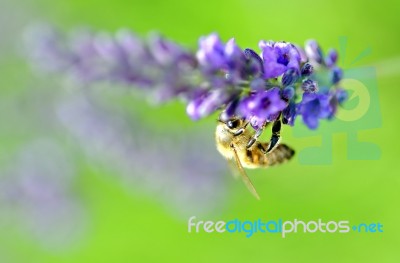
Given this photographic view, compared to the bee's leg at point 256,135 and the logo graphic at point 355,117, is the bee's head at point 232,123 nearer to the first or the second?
the bee's leg at point 256,135

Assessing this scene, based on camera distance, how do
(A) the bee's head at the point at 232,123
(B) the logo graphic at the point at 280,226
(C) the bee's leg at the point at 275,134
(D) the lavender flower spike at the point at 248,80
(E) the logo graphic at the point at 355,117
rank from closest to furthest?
1. (D) the lavender flower spike at the point at 248,80
2. (C) the bee's leg at the point at 275,134
3. (A) the bee's head at the point at 232,123
4. (E) the logo graphic at the point at 355,117
5. (B) the logo graphic at the point at 280,226

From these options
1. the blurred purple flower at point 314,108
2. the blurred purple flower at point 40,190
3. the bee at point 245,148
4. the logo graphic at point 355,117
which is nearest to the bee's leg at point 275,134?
the bee at point 245,148

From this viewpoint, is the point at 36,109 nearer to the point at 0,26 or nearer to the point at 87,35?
the point at 0,26

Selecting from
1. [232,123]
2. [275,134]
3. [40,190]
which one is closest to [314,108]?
[275,134]

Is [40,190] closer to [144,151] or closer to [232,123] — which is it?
[144,151]

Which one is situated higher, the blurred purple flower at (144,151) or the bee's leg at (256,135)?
the blurred purple flower at (144,151)

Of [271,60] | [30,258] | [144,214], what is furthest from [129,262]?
[271,60]
